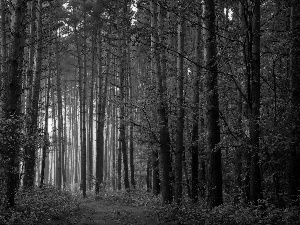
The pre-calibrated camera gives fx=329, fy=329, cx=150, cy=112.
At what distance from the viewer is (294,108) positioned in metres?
8.43

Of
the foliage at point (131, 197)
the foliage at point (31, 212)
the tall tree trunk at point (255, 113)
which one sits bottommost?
the foliage at point (131, 197)

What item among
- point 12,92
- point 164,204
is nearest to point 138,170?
point 164,204

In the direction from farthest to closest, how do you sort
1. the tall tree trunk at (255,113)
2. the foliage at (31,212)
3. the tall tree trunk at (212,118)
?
the tall tree trunk at (212,118) < the foliage at (31,212) < the tall tree trunk at (255,113)

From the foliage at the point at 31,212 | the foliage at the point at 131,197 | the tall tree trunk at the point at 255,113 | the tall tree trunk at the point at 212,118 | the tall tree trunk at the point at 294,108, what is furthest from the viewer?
the foliage at the point at 131,197

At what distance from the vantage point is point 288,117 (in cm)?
830

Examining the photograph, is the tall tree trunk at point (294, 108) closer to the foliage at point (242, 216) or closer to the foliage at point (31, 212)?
the foliage at point (242, 216)

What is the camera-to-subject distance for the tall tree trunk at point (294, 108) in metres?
8.21

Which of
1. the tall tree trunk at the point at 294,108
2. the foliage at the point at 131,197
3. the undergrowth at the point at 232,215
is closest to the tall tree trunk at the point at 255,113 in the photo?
the undergrowth at the point at 232,215

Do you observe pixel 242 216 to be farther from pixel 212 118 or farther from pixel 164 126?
pixel 164 126

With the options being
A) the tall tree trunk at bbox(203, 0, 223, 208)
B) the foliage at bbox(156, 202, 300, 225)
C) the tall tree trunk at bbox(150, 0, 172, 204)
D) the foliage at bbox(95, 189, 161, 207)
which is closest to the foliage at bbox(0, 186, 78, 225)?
the foliage at bbox(156, 202, 300, 225)

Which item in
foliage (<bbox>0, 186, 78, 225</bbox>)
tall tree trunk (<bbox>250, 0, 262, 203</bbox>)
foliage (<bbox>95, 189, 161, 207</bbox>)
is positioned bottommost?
foliage (<bbox>95, 189, 161, 207</bbox>)

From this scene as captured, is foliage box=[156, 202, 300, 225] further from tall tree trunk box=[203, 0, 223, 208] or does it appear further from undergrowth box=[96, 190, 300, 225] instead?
tall tree trunk box=[203, 0, 223, 208]

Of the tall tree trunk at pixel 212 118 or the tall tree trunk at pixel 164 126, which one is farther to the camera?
the tall tree trunk at pixel 164 126

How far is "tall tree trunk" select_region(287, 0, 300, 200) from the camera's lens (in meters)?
8.21
